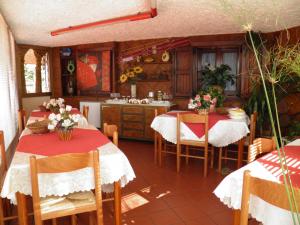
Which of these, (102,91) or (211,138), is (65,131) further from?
(102,91)

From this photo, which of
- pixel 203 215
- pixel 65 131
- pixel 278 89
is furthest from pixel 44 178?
pixel 278 89

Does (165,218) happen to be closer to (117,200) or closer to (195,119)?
(117,200)

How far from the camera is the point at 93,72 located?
7.16 metres

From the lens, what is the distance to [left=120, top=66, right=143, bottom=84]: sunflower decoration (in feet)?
21.3

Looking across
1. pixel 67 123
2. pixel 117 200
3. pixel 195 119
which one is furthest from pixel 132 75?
pixel 117 200

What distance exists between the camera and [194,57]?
600cm

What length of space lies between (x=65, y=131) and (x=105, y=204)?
1.01 m

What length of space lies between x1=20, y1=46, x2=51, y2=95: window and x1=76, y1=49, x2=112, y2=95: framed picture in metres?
0.94

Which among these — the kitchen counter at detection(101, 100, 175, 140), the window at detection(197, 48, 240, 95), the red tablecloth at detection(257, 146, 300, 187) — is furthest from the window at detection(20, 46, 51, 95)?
the red tablecloth at detection(257, 146, 300, 187)

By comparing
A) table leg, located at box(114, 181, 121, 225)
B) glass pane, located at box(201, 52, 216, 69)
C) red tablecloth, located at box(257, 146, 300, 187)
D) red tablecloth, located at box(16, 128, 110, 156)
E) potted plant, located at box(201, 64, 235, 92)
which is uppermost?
glass pane, located at box(201, 52, 216, 69)

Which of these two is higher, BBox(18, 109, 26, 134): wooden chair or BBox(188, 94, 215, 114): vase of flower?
BBox(188, 94, 215, 114): vase of flower
